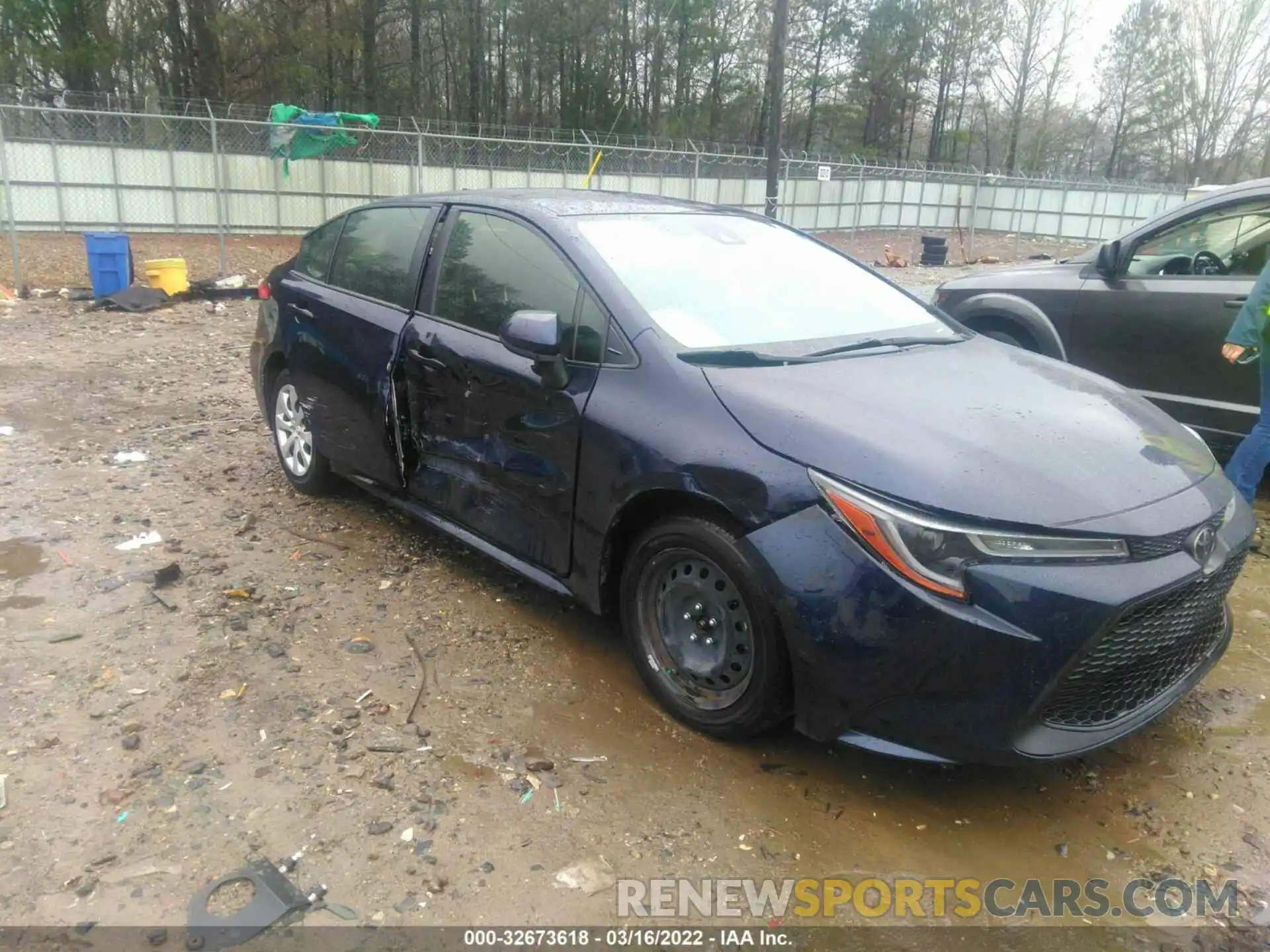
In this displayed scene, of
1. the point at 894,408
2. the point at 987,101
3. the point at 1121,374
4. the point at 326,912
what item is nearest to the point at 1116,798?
the point at 894,408

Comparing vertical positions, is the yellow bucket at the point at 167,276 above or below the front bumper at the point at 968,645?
below

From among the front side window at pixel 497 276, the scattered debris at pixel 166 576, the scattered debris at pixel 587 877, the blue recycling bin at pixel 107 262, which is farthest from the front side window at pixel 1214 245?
the blue recycling bin at pixel 107 262

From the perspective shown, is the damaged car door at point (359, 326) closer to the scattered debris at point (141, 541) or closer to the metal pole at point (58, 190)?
the scattered debris at point (141, 541)

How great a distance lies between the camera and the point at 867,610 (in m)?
2.56

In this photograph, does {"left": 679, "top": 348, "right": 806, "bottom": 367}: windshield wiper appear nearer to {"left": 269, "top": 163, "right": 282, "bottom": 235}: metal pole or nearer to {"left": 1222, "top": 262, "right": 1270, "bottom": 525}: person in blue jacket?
{"left": 1222, "top": 262, "right": 1270, "bottom": 525}: person in blue jacket

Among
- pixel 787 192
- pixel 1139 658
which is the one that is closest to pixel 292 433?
pixel 1139 658

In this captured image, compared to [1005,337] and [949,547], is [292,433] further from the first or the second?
[1005,337]

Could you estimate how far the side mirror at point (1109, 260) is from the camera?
19.5ft

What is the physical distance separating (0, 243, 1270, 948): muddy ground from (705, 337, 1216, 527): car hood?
3.23ft

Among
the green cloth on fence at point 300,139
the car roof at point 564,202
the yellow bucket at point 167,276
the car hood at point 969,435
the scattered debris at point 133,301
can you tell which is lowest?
the scattered debris at point 133,301

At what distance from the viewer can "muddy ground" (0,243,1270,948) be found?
8.54 ft

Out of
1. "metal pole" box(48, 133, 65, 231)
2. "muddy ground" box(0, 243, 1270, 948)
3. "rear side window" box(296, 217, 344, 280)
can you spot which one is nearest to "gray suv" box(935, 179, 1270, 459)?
"muddy ground" box(0, 243, 1270, 948)

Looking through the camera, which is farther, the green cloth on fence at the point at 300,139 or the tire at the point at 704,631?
the green cloth on fence at the point at 300,139

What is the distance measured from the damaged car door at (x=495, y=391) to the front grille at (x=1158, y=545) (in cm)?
175
